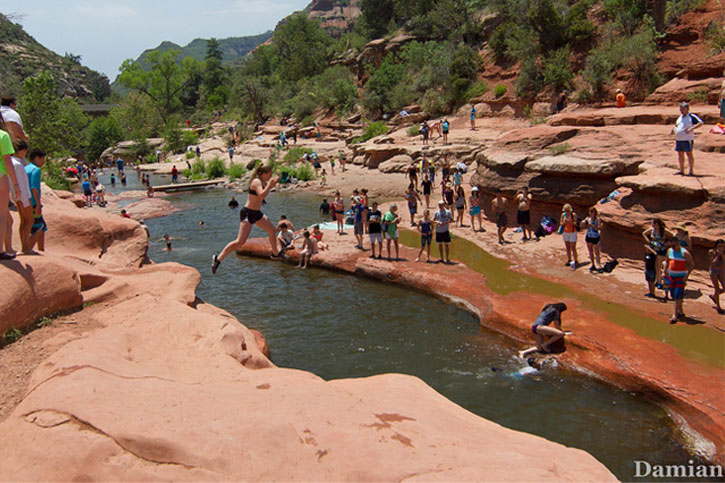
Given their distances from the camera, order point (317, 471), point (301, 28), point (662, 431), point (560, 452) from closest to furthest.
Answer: point (317, 471)
point (560, 452)
point (662, 431)
point (301, 28)

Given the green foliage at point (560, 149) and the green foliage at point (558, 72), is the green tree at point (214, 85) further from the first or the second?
the green foliage at point (560, 149)

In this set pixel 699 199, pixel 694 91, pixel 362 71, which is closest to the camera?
pixel 699 199

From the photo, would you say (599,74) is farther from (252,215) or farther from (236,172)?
(252,215)

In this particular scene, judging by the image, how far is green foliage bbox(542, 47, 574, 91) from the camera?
32375 mm

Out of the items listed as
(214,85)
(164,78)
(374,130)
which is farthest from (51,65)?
(374,130)

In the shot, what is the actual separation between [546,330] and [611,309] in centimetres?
205

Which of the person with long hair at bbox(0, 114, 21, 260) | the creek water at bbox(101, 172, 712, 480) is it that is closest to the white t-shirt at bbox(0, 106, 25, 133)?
the person with long hair at bbox(0, 114, 21, 260)

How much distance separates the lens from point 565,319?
10141mm

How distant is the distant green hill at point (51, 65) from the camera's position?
85.6 metres

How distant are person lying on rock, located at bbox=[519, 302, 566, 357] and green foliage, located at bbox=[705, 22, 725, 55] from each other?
70.5ft

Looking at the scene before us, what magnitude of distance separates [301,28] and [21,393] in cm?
7428

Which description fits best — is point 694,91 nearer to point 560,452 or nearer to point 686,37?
point 686,37

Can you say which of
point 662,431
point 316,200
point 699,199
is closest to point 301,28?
point 316,200

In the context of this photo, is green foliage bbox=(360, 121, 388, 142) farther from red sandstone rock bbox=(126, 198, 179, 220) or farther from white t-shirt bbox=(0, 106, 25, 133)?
white t-shirt bbox=(0, 106, 25, 133)
